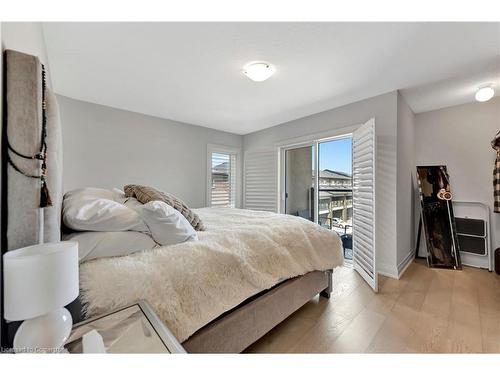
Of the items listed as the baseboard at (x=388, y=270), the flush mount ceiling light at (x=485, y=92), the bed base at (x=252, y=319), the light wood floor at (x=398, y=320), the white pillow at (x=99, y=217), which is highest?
the flush mount ceiling light at (x=485, y=92)

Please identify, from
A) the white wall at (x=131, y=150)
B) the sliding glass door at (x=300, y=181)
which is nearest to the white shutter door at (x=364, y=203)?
the sliding glass door at (x=300, y=181)

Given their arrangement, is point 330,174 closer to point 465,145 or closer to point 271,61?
point 465,145

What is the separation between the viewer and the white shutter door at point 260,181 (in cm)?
402

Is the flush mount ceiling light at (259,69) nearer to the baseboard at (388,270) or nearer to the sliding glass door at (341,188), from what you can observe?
the sliding glass door at (341,188)

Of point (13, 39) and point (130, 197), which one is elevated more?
point (13, 39)

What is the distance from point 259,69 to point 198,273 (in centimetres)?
177

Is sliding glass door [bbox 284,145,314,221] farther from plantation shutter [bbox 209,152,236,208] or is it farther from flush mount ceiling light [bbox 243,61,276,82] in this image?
flush mount ceiling light [bbox 243,61,276,82]

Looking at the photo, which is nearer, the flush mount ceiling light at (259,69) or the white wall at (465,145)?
the flush mount ceiling light at (259,69)

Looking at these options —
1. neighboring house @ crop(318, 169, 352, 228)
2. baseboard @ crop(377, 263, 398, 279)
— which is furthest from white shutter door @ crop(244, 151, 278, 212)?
baseboard @ crop(377, 263, 398, 279)

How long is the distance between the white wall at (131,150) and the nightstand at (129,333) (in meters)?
2.58
